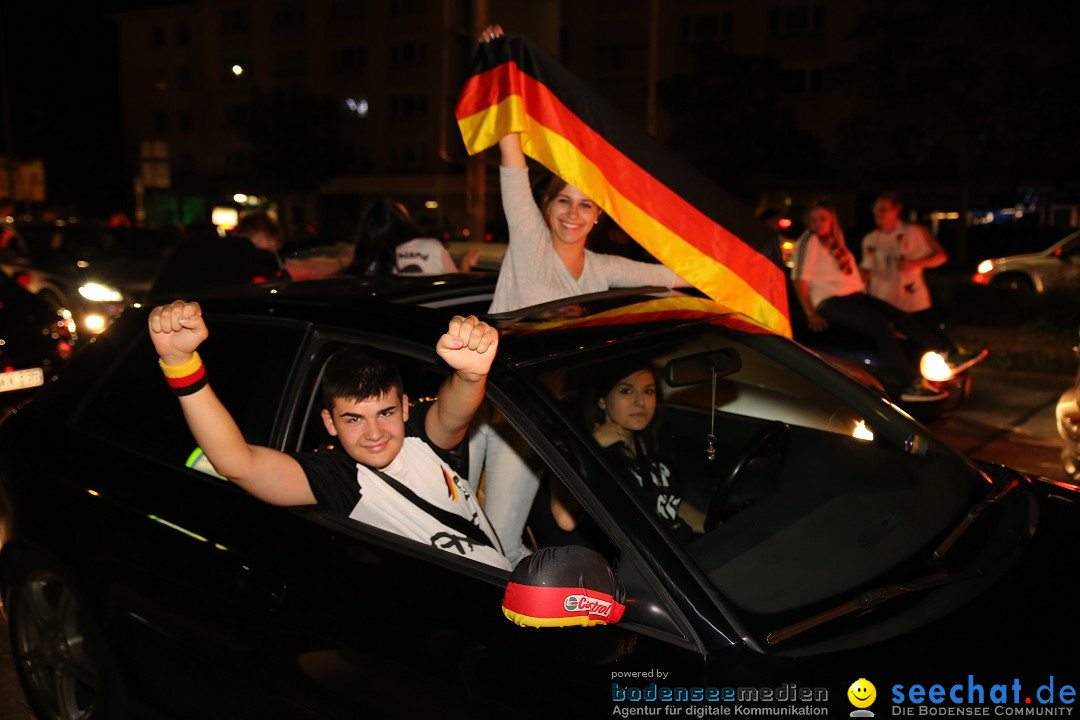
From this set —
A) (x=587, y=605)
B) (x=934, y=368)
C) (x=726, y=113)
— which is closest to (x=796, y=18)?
(x=726, y=113)

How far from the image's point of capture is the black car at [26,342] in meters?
5.72

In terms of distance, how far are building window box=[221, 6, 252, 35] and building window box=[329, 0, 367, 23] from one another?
19.5 feet

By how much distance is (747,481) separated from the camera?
2965mm

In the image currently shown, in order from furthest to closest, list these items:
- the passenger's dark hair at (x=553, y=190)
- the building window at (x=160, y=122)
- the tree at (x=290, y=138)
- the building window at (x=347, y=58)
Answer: the building window at (x=160, y=122), the building window at (x=347, y=58), the tree at (x=290, y=138), the passenger's dark hair at (x=553, y=190)

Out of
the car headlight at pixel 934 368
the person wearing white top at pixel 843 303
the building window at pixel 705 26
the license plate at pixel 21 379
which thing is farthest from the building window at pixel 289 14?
the car headlight at pixel 934 368

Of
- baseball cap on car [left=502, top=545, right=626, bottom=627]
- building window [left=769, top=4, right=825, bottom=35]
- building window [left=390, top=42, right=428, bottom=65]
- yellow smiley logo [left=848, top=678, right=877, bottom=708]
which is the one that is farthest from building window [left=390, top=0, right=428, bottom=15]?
yellow smiley logo [left=848, top=678, right=877, bottom=708]

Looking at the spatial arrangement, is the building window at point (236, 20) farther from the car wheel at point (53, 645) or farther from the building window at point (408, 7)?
the car wheel at point (53, 645)

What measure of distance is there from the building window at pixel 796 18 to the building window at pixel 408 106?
16791 mm

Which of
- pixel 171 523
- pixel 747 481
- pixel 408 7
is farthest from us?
pixel 408 7

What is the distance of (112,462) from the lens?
284 centimetres

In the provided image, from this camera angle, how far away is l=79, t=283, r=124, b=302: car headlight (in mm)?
10406

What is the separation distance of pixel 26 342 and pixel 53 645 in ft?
11.5

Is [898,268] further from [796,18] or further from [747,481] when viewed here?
[796,18]

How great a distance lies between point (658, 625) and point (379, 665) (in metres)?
0.67
